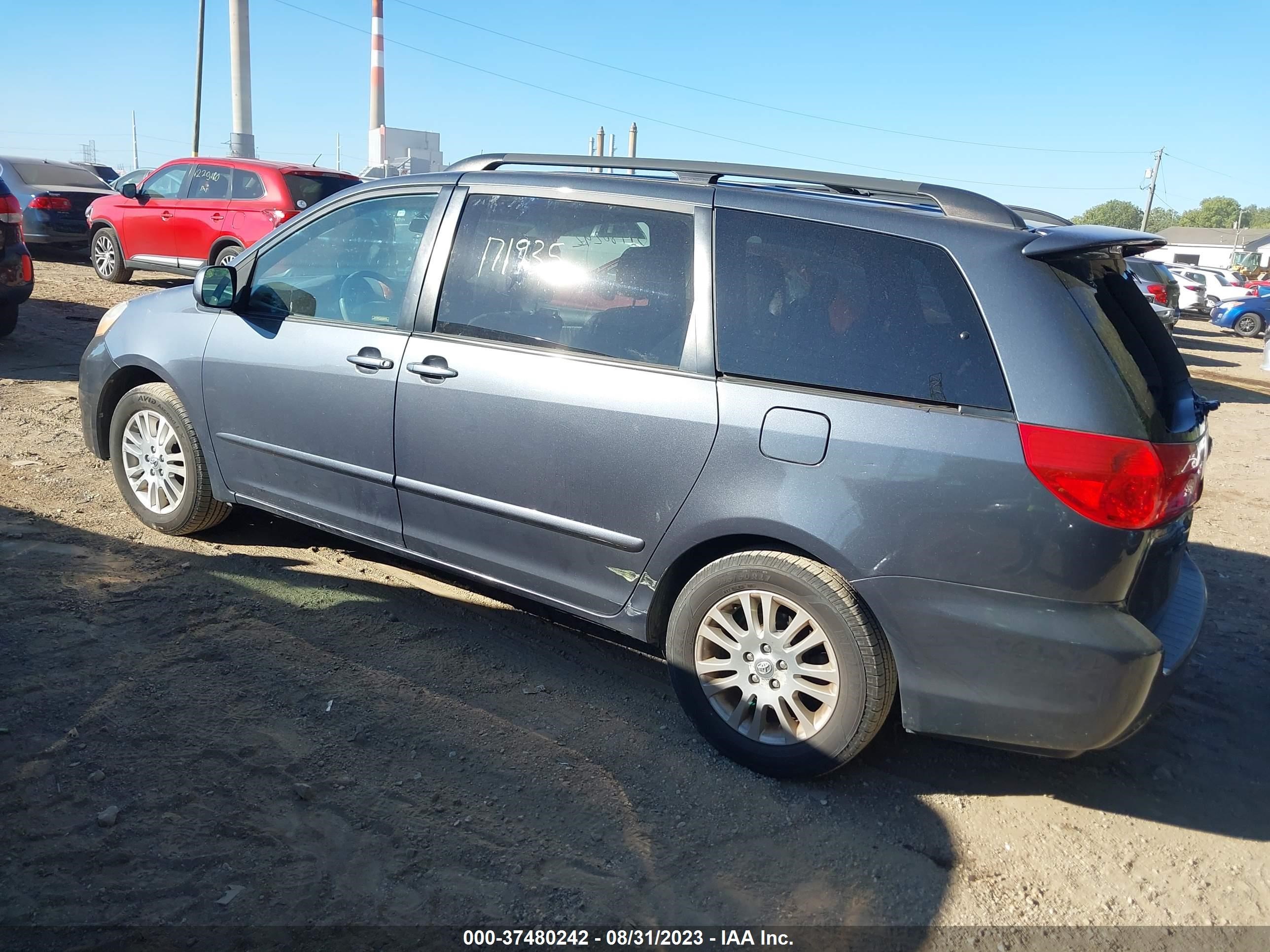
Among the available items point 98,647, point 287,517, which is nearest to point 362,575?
point 287,517

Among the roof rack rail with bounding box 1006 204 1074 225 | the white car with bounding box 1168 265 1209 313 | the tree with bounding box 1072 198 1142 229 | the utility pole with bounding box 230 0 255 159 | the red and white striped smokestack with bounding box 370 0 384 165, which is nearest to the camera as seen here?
the roof rack rail with bounding box 1006 204 1074 225

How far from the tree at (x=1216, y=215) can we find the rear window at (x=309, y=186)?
151761 millimetres

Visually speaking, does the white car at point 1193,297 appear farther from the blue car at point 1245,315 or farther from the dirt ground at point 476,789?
the dirt ground at point 476,789

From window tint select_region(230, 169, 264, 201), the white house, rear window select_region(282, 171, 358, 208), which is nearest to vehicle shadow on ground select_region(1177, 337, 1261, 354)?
rear window select_region(282, 171, 358, 208)

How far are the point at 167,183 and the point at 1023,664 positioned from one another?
13.6 metres

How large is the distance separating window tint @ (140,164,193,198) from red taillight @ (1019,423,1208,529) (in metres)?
13.0

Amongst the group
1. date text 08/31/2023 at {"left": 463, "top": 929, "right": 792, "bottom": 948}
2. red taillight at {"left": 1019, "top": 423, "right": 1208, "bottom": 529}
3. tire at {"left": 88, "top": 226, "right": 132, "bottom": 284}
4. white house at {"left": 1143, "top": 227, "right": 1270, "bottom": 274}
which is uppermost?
white house at {"left": 1143, "top": 227, "right": 1270, "bottom": 274}

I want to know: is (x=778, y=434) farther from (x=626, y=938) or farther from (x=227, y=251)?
(x=227, y=251)

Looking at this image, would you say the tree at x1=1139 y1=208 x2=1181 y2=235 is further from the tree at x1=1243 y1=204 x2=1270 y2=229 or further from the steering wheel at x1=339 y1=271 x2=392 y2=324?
the steering wheel at x1=339 y1=271 x2=392 y2=324

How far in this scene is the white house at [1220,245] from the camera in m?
Answer: 80.8

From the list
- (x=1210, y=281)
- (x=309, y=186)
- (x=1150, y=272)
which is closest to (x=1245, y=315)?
(x=1210, y=281)

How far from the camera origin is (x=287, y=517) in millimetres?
4344

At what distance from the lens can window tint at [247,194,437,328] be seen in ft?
13.1

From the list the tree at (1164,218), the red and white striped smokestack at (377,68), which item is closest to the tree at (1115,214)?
the tree at (1164,218)
